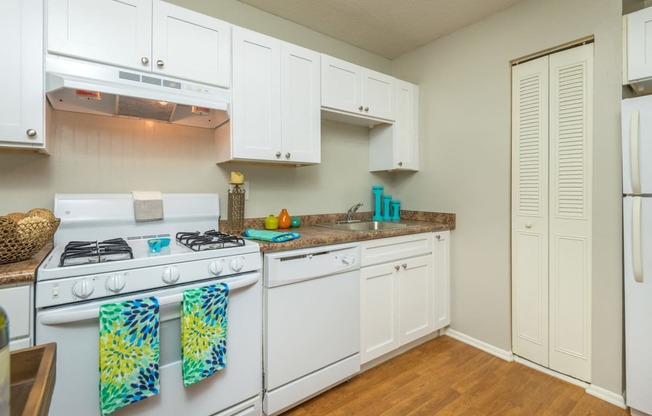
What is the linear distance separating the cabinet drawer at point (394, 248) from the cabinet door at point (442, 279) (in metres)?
0.13

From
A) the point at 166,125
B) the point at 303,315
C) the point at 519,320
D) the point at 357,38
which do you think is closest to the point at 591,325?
the point at 519,320

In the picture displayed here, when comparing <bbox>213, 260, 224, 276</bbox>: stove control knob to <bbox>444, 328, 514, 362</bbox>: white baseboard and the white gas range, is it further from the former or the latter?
<bbox>444, 328, 514, 362</bbox>: white baseboard

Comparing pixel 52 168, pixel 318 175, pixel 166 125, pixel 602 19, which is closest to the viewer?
pixel 52 168

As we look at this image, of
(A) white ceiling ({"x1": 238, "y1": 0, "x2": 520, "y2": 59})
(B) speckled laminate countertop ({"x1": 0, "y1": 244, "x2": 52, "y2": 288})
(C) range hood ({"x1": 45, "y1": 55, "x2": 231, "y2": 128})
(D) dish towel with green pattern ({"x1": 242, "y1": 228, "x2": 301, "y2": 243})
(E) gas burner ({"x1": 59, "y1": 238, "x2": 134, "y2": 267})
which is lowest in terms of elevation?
(B) speckled laminate countertop ({"x1": 0, "y1": 244, "x2": 52, "y2": 288})

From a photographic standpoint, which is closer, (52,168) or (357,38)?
(52,168)

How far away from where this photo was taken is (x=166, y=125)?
1.98 m

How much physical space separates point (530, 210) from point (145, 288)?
7.88 feet

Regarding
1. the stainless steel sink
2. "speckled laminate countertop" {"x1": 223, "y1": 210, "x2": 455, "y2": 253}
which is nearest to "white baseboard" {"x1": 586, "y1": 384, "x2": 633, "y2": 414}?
"speckled laminate countertop" {"x1": 223, "y1": 210, "x2": 455, "y2": 253}

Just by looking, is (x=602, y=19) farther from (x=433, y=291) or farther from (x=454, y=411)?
(x=454, y=411)

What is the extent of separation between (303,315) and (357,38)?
7.73ft

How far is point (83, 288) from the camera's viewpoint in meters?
1.16

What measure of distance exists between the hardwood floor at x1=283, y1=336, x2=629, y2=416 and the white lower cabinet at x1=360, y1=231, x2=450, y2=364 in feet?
0.60

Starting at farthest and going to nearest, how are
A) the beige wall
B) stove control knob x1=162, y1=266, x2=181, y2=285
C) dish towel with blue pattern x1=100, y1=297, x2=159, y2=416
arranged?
the beige wall < stove control knob x1=162, y1=266, x2=181, y2=285 < dish towel with blue pattern x1=100, y1=297, x2=159, y2=416

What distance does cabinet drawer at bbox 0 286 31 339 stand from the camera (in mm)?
1067
